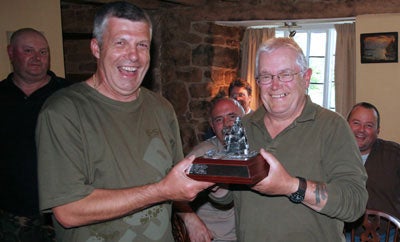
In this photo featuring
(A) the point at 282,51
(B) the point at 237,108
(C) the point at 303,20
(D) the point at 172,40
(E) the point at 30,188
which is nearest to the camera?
(A) the point at 282,51

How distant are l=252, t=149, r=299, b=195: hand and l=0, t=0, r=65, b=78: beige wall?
260 centimetres

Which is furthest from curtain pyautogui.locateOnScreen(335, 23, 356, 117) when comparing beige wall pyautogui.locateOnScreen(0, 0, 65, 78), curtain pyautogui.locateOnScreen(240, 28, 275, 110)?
beige wall pyautogui.locateOnScreen(0, 0, 65, 78)

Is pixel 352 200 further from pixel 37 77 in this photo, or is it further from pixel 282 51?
pixel 37 77

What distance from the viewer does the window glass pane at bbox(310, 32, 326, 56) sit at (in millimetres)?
6012

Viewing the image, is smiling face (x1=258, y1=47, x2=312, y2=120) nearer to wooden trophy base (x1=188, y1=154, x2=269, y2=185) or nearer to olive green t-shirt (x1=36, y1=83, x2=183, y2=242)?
wooden trophy base (x1=188, y1=154, x2=269, y2=185)

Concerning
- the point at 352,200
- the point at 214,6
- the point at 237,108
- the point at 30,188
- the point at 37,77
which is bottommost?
the point at 30,188

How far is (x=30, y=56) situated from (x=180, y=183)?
1.84m

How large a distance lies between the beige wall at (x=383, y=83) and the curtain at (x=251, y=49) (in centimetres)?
147

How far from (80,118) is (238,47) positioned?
4.75 metres

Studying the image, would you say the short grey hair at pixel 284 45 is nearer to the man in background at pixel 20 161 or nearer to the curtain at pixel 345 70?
the man in background at pixel 20 161

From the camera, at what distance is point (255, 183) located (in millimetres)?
1389

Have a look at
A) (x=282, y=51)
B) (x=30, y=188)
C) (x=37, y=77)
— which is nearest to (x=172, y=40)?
(x=37, y=77)

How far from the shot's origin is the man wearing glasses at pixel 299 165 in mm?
1461

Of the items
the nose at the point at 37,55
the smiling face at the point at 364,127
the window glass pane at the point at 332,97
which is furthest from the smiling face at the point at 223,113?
the window glass pane at the point at 332,97
